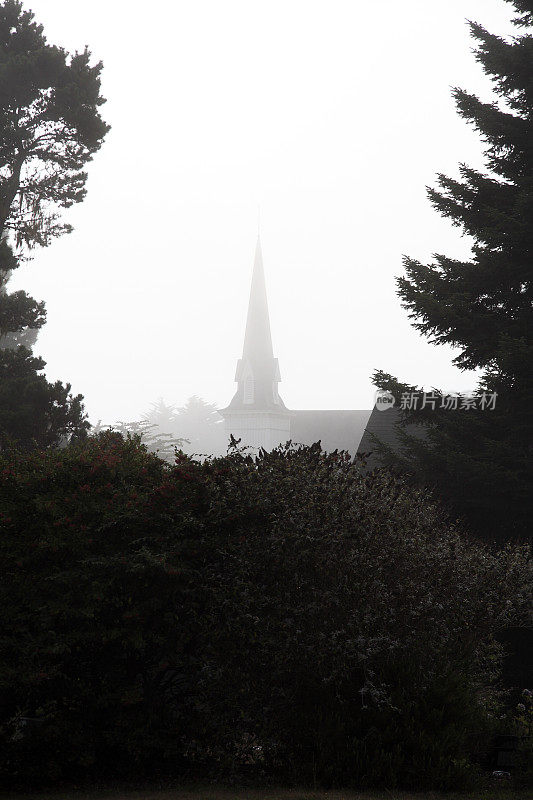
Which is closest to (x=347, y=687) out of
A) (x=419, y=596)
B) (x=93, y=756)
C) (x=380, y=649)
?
(x=380, y=649)

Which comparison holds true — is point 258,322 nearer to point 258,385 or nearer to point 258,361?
point 258,361

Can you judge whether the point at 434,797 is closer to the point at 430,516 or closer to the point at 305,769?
the point at 305,769

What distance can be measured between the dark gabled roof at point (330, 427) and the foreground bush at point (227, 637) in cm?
6926

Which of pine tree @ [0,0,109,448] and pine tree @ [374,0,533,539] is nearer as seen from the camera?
pine tree @ [374,0,533,539]

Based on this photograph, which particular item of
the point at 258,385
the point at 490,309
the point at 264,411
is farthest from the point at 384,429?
the point at 264,411

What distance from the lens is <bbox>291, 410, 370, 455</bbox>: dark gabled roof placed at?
81.2m

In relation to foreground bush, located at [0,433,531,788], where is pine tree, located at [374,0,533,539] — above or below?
above

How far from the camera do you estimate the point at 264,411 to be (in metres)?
81.1

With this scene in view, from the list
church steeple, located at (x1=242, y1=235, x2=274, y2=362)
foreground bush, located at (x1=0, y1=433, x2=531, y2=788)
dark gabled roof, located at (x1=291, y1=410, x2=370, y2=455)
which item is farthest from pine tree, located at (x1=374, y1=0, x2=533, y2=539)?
dark gabled roof, located at (x1=291, y1=410, x2=370, y2=455)

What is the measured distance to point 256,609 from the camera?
400 inches

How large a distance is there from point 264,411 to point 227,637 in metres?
71.0

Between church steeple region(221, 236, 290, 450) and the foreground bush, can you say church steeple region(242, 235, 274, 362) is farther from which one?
the foreground bush

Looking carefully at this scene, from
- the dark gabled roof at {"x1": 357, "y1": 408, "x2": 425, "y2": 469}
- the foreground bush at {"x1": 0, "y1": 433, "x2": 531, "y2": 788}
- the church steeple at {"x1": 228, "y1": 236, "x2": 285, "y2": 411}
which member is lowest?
the foreground bush at {"x1": 0, "y1": 433, "x2": 531, "y2": 788}

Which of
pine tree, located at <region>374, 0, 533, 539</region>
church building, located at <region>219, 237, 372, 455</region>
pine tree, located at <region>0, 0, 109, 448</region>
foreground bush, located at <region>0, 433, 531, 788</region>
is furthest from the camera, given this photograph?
church building, located at <region>219, 237, 372, 455</region>
